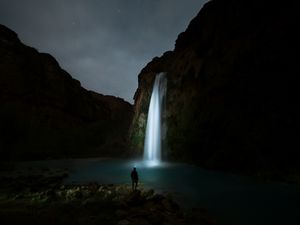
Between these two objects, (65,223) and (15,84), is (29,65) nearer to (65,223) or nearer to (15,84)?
(15,84)

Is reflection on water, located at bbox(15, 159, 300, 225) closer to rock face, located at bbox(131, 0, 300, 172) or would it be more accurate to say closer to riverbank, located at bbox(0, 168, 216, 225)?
riverbank, located at bbox(0, 168, 216, 225)

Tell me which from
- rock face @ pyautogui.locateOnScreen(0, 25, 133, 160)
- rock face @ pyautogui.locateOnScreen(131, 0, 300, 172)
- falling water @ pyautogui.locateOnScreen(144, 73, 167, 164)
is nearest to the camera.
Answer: rock face @ pyautogui.locateOnScreen(131, 0, 300, 172)

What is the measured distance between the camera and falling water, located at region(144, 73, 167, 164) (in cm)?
4656

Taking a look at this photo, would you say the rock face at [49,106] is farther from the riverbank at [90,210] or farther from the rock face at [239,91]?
the riverbank at [90,210]

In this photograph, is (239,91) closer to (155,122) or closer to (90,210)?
(155,122)

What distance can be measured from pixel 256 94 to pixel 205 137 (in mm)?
9487

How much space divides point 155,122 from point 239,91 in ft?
72.1

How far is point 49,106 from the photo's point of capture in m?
81.9

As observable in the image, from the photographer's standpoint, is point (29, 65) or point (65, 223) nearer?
point (65, 223)

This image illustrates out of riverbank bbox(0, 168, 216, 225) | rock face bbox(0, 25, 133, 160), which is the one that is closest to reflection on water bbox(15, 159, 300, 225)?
riverbank bbox(0, 168, 216, 225)

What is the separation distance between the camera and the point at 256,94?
2803cm

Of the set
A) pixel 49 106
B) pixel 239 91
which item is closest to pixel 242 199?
pixel 239 91

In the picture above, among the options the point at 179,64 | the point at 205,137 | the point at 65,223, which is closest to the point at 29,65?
the point at 179,64

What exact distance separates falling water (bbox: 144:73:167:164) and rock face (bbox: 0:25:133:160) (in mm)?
15796
